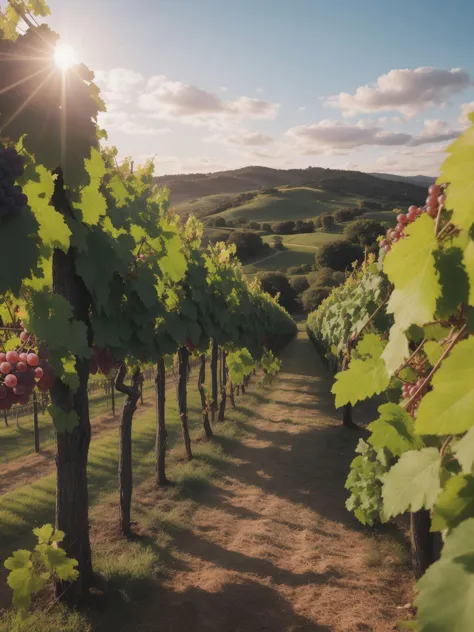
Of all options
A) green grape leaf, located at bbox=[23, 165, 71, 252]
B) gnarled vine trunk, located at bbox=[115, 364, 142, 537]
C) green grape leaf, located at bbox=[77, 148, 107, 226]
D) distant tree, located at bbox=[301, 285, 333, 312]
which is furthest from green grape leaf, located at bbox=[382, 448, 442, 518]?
distant tree, located at bbox=[301, 285, 333, 312]

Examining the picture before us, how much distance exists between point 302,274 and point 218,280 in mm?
60982

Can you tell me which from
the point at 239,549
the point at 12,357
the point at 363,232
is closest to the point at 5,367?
the point at 12,357

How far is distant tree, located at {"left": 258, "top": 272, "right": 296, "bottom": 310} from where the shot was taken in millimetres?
57781

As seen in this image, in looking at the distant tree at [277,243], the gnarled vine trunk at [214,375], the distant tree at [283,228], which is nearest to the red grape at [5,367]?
the gnarled vine trunk at [214,375]

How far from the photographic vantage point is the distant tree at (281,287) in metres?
Result: 57.8

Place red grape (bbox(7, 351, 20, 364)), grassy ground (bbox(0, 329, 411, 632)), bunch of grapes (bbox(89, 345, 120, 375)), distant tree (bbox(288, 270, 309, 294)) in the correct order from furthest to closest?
distant tree (bbox(288, 270, 309, 294)), grassy ground (bbox(0, 329, 411, 632)), bunch of grapes (bbox(89, 345, 120, 375)), red grape (bbox(7, 351, 20, 364))

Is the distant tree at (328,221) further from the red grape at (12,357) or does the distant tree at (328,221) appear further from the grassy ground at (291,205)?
the red grape at (12,357)

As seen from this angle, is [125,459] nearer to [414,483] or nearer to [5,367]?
[5,367]

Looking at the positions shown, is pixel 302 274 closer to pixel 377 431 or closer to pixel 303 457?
pixel 303 457

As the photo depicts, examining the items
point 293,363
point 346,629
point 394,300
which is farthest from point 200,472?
point 293,363

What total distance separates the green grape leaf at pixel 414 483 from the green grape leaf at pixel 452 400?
0.34m

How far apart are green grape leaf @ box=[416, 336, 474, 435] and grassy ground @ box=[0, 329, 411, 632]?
3739 millimetres

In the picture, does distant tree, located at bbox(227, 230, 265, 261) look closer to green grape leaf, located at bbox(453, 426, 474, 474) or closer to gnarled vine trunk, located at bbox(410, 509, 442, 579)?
gnarled vine trunk, located at bbox(410, 509, 442, 579)

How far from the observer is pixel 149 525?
323 inches
